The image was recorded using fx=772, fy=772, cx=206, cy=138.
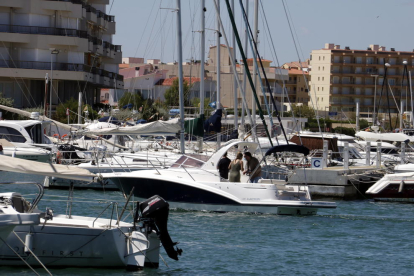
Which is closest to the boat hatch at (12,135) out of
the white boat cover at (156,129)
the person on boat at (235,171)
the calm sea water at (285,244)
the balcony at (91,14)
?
the white boat cover at (156,129)

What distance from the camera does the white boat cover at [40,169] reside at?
15.5 meters

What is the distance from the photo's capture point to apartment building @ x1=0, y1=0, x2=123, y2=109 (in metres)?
63.9

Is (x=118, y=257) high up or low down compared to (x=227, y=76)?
down

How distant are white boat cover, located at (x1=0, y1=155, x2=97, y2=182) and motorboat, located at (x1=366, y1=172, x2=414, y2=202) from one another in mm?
16495

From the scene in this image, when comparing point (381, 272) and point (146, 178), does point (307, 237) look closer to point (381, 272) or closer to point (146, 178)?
point (381, 272)

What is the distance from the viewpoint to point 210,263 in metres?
17.0

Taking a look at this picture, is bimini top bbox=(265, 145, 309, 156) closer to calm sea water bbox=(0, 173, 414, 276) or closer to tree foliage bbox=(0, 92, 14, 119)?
calm sea water bbox=(0, 173, 414, 276)

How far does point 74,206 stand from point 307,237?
8100 millimetres

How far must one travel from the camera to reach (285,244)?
19844 millimetres

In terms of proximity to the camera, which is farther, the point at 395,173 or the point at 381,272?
the point at 395,173

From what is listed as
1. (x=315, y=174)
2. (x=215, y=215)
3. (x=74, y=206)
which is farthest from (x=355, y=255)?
(x=315, y=174)

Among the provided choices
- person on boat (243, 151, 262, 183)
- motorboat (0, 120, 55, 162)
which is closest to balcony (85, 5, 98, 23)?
motorboat (0, 120, 55, 162)

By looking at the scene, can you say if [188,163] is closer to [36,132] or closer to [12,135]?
[12,135]

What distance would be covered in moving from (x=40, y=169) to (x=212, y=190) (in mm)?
8493
